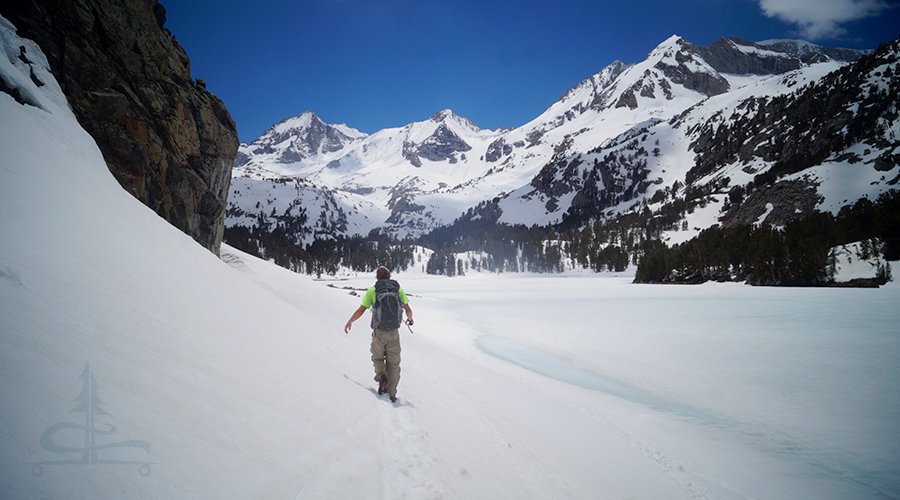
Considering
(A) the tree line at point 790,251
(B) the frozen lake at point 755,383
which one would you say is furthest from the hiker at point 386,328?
(A) the tree line at point 790,251

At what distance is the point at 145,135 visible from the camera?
14406 mm

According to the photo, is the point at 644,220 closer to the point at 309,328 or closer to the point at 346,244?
the point at 346,244

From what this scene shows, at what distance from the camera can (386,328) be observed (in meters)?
6.69

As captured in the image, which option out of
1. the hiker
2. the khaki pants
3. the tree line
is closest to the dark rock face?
the hiker

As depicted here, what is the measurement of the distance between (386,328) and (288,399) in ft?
7.70

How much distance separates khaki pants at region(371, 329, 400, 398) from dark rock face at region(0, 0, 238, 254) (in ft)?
43.9

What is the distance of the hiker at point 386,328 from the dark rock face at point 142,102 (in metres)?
13.1

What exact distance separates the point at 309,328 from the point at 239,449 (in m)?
7.01

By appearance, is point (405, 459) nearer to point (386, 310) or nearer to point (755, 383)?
point (386, 310)

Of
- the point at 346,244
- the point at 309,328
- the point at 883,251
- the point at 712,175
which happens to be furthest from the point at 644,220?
the point at 309,328

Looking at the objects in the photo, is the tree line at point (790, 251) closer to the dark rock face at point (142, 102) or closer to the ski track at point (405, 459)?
the ski track at point (405, 459)

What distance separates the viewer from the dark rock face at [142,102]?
12.2m

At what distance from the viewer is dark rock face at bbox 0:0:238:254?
40.1ft

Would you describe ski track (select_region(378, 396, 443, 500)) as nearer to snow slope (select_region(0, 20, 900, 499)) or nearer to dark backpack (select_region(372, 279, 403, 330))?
snow slope (select_region(0, 20, 900, 499))
